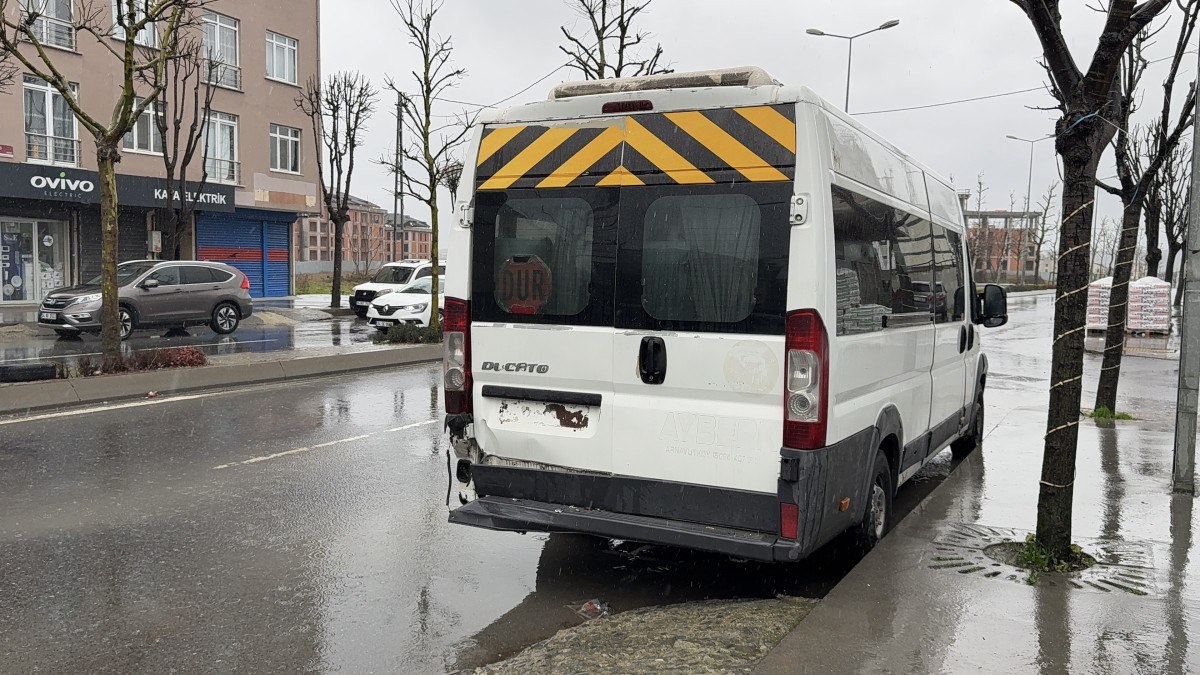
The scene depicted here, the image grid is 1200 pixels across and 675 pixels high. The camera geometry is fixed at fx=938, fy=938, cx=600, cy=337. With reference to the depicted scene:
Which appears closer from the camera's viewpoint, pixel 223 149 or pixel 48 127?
pixel 48 127

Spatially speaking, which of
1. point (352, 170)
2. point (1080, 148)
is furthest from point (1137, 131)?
point (352, 170)

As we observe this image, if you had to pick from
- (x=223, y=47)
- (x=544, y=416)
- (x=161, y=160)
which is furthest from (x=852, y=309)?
(x=223, y=47)

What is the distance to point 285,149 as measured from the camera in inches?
1436

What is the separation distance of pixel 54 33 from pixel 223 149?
6.70 metres

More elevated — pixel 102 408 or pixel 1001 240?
pixel 1001 240

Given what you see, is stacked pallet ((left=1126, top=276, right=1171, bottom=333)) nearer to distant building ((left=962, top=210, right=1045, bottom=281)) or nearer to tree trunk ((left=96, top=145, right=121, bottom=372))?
tree trunk ((left=96, top=145, right=121, bottom=372))

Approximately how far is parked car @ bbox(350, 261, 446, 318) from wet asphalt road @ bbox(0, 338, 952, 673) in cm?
1879

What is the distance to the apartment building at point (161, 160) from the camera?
1094 inches

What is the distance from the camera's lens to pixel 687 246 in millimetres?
4738

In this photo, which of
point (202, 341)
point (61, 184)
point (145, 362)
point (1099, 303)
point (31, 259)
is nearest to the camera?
point (145, 362)

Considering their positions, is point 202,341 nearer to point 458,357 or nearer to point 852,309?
point 458,357

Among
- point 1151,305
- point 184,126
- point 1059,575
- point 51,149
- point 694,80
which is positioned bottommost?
point 1059,575

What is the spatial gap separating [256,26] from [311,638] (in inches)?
1375

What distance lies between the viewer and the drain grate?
4945 mm
